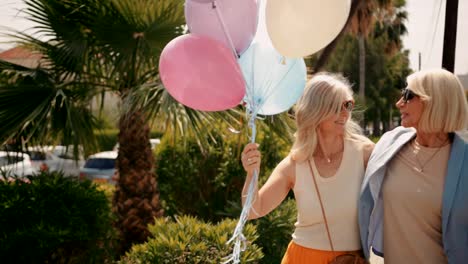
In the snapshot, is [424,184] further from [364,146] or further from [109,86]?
[109,86]

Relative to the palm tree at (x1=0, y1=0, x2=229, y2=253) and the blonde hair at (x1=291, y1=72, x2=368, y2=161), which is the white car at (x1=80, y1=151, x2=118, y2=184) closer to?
the palm tree at (x1=0, y1=0, x2=229, y2=253)

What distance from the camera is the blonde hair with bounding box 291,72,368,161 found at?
2514mm

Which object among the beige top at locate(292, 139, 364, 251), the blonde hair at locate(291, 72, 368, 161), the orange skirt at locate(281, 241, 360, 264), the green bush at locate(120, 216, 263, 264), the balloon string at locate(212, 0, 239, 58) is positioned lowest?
the green bush at locate(120, 216, 263, 264)

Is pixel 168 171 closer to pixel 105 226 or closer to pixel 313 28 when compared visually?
pixel 105 226

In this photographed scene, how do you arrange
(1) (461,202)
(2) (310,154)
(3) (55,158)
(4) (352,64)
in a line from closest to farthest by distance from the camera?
1. (1) (461,202)
2. (2) (310,154)
3. (3) (55,158)
4. (4) (352,64)

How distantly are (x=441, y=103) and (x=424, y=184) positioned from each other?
34 centimetres

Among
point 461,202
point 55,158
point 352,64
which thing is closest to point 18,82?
point 461,202

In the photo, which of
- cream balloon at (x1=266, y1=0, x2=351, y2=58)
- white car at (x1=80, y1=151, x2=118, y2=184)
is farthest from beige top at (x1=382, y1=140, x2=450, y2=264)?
white car at (x1=80, y1=151, x2=118, y2=184)

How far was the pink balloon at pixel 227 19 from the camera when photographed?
276cm

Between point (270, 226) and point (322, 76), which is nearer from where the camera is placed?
point (322, 76)

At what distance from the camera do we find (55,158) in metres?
16.2

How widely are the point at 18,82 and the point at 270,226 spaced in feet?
8.81

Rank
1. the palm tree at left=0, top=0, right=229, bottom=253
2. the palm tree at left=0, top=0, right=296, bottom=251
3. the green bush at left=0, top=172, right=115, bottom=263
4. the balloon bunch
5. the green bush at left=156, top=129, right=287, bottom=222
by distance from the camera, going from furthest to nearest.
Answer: the green bush at left=156, top=129, right=287, bottom=222 → the palm tree at left=0, top=0, right=229, bottom=253 → the palm tree at left=0, top=0, right=296, bottom=251 → the green bush at left=0, top=172, right=115, bottom=263 → the balloon bunch

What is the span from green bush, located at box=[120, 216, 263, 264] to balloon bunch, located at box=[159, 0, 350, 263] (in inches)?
44.8
